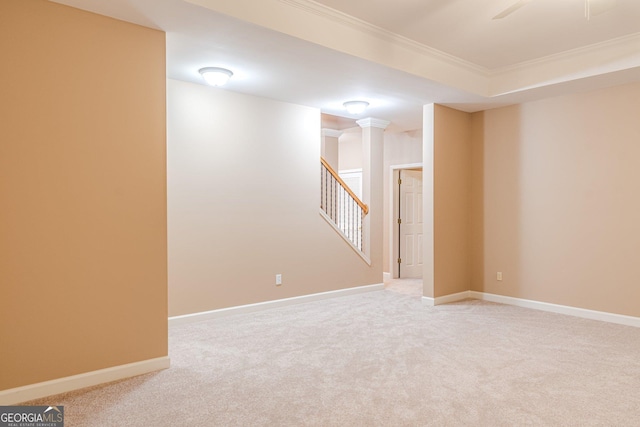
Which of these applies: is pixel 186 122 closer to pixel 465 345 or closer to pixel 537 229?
pixel 465 345

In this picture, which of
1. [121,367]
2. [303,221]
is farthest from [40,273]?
[303,221]

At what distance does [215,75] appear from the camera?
4055mm

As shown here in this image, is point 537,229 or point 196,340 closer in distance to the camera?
point 196,340

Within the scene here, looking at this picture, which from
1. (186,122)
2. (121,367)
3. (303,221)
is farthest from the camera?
(303,221)

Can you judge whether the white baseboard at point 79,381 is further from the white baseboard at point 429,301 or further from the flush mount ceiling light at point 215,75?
the white baseboard at point 429,301

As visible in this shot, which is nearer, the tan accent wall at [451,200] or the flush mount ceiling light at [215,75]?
the flush mount ceiling light at [215,75]

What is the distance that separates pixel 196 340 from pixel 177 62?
2.64m

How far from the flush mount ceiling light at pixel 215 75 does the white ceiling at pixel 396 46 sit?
3.5 inches

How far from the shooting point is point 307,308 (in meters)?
5.14

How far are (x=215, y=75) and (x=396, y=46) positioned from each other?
5.93 ft

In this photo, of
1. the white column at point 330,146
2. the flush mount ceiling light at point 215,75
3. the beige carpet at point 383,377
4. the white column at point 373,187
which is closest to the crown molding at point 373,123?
the white column at point 373,187

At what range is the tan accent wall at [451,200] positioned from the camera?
17.6ft

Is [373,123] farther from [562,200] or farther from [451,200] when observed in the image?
[562,200]

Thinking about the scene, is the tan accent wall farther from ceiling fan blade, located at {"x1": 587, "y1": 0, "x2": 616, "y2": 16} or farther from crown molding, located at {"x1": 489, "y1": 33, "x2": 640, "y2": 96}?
ceiling fan blade, located at {"x1": 587, "y1": 0, "x2": 616, "y2": 16}
